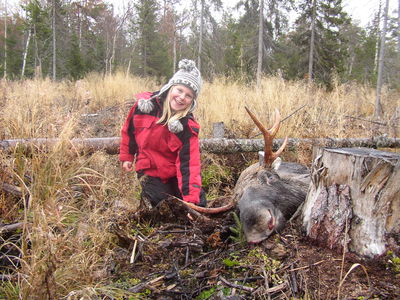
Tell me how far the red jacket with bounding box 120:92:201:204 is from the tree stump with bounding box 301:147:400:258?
1.26 meters

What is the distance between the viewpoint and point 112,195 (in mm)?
2666

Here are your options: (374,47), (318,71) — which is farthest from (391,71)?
(374,47)

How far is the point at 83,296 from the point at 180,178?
1.69 metres

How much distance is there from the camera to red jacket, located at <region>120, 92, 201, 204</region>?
2.97m

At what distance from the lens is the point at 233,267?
1949 millimetres

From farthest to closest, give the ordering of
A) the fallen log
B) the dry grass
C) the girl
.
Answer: the fallen log
the girl
the dry grass

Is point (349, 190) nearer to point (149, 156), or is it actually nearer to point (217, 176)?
point (149, 156)

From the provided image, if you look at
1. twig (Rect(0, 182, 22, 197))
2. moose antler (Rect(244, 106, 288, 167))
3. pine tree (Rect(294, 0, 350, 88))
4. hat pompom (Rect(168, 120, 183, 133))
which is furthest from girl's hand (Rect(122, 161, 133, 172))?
pine tree (Rect(294, 0, 350, 88))

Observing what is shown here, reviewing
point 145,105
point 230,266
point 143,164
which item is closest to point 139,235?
point 230,266

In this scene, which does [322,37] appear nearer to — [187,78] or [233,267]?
[187,78]

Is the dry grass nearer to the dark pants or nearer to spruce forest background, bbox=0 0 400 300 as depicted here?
spruce forest background, bbox=0 0 400 300

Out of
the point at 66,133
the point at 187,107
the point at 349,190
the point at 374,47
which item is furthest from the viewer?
the point at 374,47

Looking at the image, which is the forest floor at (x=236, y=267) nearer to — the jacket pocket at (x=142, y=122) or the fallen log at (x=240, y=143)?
the jacket pocket at (x=142, y=122)

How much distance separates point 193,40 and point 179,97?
15241 mm
